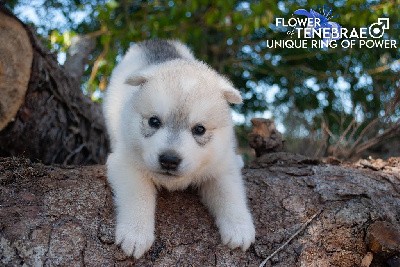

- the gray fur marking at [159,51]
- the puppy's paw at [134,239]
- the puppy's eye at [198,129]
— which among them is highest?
the gray fur marking at [159,51]

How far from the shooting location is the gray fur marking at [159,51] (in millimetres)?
3828

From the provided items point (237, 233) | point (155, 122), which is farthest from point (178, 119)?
point (237, 233)

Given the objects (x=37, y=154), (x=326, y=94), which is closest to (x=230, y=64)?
(x=326, y=94)

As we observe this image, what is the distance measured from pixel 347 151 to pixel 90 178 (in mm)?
3384

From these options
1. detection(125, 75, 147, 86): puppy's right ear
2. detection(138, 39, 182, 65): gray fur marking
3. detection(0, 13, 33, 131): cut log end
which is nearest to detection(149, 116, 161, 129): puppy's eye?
detection(125, 75, 147, 86): puppy's right ear

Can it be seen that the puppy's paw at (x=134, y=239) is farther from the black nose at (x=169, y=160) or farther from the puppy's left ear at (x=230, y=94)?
the puppy's left ear at (x=230, y=94)

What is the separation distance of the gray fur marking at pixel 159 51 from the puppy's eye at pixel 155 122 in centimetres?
106

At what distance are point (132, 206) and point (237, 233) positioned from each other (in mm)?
673

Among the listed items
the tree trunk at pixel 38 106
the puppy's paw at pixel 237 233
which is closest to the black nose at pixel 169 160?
the puppy's paw at pixel 237 233

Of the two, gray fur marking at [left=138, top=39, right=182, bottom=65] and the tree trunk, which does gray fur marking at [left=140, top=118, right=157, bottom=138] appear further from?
the tree trunk

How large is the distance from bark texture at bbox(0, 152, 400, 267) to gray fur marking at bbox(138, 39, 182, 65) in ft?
4.08

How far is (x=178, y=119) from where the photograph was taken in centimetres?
265

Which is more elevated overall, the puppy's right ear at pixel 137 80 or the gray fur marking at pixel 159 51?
the gray fur marking at pixel 159 51

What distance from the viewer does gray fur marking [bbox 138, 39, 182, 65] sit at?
3828 mm
